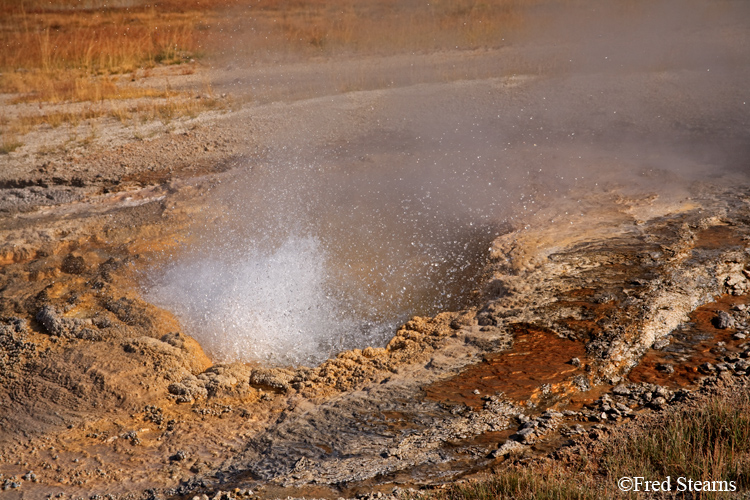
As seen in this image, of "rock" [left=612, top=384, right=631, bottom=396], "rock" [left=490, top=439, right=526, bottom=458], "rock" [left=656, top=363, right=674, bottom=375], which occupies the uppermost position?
"rock" [left=656, top=363, right=674, bottom=375]

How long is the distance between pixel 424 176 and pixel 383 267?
5.41 ft

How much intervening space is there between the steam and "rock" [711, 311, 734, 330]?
1.52m

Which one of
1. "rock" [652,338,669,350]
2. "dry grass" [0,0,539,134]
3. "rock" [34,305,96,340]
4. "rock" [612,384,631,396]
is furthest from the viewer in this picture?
"dry grass" [0,0,539,134]

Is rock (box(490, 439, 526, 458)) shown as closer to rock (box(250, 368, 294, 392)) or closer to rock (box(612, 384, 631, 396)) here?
rock (box(612, 384, 631, 396))

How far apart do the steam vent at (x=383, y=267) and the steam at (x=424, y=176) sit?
0.04m

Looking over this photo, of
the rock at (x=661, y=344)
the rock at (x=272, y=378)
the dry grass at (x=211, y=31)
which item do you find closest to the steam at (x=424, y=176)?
the rock at (x=272, y=378)

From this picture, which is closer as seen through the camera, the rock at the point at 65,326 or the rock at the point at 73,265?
the rock at the point at 65,326

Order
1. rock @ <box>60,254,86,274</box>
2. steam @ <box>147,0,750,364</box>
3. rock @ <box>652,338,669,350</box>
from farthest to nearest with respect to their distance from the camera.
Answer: rock @ <box>60,254,86,274</box> → steam @ <box>147,0,750,364</box> → rock @ <box>652,338,669,350</box>

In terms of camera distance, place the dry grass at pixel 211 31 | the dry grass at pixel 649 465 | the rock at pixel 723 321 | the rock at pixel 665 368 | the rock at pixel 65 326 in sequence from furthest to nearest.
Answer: the dry grass at pixel 211 31, the rock at pixel 65 326, the rock at pixel 723 321, the rock at pixel 665 368, the dry grass at pixel 649 465

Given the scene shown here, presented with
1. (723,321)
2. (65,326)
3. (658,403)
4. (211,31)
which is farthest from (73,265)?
(211,31)

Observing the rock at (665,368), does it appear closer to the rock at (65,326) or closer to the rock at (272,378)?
the rock at (272,378)

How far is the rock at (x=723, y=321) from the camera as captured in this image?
375cm

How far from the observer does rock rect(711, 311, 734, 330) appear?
3746 mm

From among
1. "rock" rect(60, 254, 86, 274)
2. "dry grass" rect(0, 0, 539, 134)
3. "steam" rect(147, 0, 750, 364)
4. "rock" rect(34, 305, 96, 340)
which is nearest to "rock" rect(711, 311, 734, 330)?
"steam" rect(147, 0, 750, 364)
